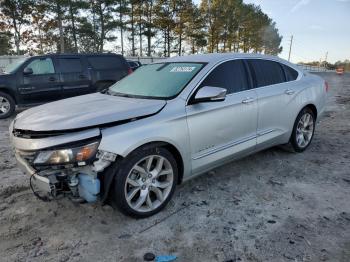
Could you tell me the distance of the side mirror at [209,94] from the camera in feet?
11.3

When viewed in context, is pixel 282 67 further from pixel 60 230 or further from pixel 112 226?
pixel 60 230

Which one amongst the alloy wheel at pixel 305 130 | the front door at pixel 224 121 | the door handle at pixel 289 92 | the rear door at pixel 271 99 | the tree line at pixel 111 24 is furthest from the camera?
the tree line at pixel 111 24

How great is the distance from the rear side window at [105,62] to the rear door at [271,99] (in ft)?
21.3

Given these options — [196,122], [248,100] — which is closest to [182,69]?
[196,122]

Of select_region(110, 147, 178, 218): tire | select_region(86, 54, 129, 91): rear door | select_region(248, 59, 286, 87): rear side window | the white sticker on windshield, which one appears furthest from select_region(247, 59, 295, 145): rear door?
select_region(86, 54, 129, 91): rear door

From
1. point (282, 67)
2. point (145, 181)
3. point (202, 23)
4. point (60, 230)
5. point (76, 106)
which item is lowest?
point (60, 230)

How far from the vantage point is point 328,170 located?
4.61m

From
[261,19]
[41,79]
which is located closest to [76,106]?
[41,79]

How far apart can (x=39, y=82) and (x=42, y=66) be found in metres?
0.48

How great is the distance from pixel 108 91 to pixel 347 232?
3286mm

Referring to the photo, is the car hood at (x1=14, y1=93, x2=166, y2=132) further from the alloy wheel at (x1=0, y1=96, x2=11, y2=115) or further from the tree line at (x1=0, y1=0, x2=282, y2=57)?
the tree line at (x1=0, y1=0, x2=282, y2=57)

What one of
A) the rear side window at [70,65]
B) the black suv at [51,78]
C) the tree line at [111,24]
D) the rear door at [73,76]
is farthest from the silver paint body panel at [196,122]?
the tree line at [111,24]

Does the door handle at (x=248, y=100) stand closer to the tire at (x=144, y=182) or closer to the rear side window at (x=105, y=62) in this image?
the tire at (x=144, y=182)

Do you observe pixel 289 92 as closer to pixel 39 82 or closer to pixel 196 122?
pixel 196 122
